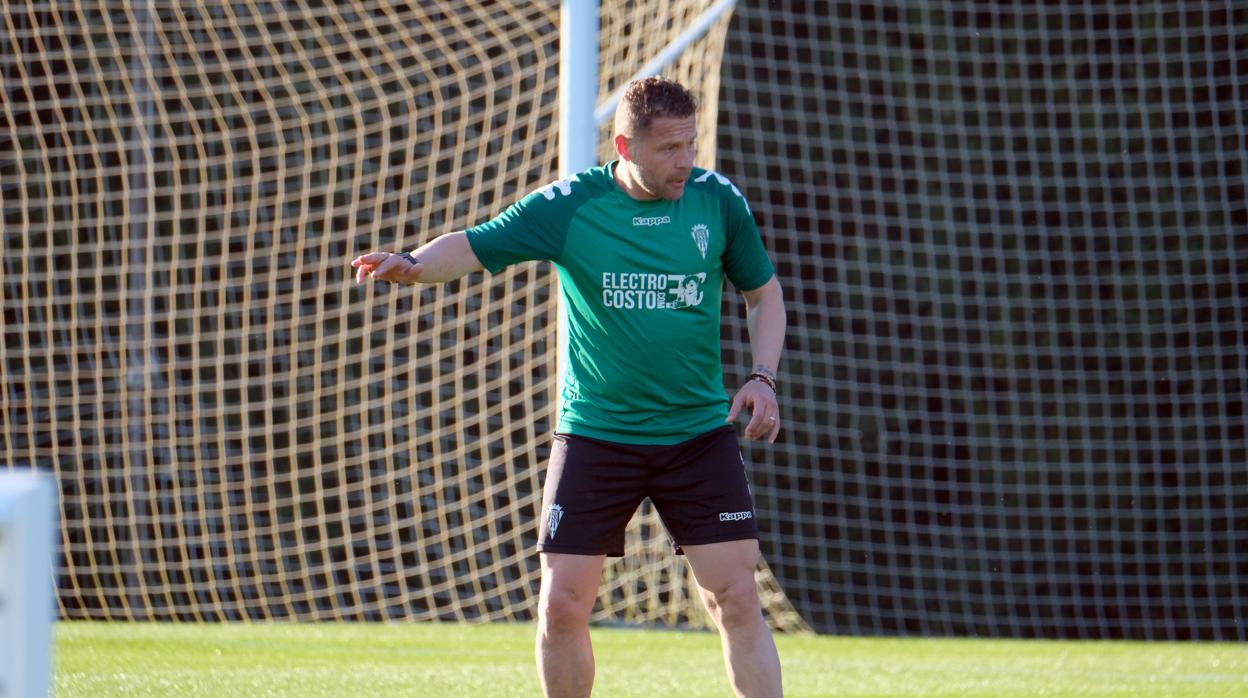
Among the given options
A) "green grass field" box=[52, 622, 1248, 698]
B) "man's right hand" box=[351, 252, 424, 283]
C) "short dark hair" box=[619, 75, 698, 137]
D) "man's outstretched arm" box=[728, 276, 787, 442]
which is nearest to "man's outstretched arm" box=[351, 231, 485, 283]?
"man's right hand" box=[351, 252, 424, 283]

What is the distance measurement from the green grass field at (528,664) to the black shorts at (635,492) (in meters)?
1.57

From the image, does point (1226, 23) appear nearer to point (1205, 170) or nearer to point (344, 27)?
point (1205, 170)

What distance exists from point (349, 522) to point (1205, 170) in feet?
16.4

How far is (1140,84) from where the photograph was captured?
838 cm

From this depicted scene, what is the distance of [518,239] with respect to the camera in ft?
11.3

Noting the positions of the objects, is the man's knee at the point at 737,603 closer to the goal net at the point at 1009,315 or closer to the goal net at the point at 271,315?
the goal net at the point at 271,315

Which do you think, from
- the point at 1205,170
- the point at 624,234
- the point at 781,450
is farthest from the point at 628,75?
the point at 624,234

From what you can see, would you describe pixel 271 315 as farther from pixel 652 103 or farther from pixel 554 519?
pixel 652 103

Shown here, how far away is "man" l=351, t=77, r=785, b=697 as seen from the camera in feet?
11.0

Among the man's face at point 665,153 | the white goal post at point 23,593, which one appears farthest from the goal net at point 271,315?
the white goal post at point 23,593

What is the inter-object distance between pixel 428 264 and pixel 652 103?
0.58 meters

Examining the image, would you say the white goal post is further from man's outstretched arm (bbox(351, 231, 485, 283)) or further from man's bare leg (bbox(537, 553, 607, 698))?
man's bare leg (bbox(537, 553, 607, 698))

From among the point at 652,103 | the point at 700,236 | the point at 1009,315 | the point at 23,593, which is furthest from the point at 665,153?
the point at 1009,315

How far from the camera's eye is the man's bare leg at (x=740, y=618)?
3.30 meters
